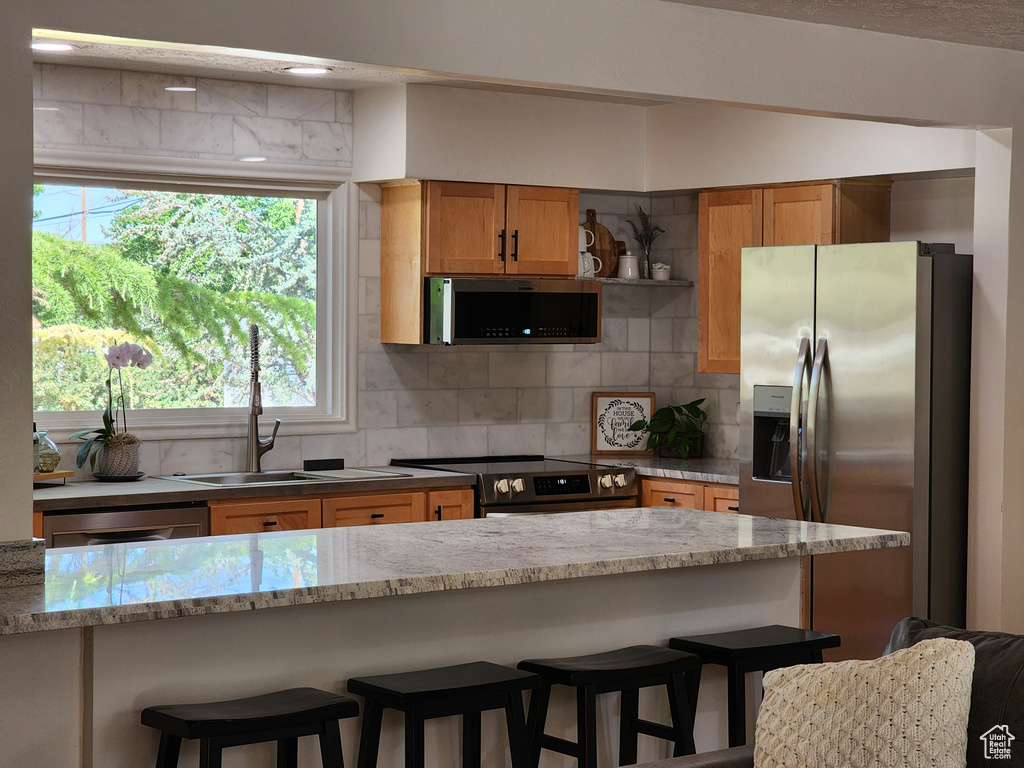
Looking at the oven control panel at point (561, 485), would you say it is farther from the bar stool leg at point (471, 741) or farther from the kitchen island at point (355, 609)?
the bar stool leg at point (471, 741)

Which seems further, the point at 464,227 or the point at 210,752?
the point at 464,227

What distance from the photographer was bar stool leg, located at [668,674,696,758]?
313 centimetres

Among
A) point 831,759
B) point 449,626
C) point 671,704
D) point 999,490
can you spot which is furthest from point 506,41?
point 999,490

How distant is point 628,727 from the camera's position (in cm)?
322

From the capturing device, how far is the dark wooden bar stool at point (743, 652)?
128 inches

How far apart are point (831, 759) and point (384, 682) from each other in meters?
1.02

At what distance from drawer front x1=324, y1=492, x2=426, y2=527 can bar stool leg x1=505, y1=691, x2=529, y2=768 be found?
2197mm

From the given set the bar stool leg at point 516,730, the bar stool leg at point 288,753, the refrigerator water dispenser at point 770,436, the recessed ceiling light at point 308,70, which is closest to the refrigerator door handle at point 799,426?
the refrigerator water dispenser at point 770,436

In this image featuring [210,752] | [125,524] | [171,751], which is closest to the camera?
[210,752]

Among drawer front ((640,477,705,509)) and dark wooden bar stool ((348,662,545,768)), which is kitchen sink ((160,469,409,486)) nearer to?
drawer front ((640,477,705,509))

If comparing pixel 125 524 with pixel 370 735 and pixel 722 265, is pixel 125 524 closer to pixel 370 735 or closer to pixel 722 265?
pixel 370 735

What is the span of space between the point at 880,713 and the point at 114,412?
3741 mm

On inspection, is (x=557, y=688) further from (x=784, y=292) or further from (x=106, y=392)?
(x=106, y=392)

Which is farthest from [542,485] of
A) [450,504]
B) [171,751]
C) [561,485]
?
[171,751]
